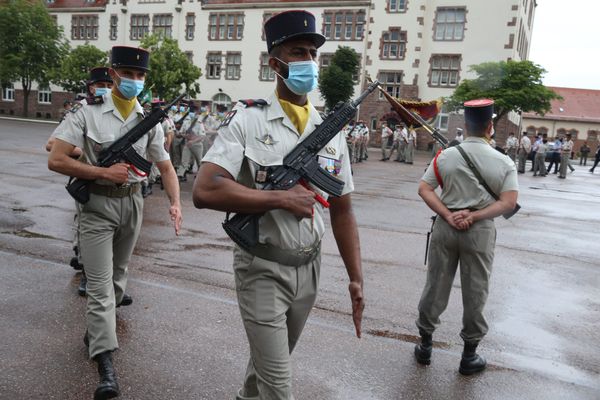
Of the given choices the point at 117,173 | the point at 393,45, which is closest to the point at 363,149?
the point at 393,45

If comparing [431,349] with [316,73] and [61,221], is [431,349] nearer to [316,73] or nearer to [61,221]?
[316,73]

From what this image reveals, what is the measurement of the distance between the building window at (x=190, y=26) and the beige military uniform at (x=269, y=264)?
171ft

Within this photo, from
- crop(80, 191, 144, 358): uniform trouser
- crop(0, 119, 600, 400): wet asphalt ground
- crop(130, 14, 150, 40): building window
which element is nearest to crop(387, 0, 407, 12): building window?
crop(130, 14, 150, 40): building window

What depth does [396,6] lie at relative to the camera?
43.5m

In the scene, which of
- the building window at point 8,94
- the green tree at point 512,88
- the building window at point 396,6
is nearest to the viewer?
the green tree at point 512,88

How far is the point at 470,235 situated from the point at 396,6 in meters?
43.1

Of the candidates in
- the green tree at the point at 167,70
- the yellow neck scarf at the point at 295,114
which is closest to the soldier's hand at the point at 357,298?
the yellow neck scarf at the point at 295,114

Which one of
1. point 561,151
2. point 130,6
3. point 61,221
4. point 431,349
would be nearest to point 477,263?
point 431,349

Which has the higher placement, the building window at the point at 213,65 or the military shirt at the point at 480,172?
the building window at the point at 213,65

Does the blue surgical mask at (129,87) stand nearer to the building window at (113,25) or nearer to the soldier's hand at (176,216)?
the soldier's hand at (176,216)

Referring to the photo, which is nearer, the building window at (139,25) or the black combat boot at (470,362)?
the black combat boot at (470,362)

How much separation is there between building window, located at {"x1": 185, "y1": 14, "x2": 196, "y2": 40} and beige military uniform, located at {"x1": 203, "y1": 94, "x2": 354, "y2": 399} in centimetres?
5216

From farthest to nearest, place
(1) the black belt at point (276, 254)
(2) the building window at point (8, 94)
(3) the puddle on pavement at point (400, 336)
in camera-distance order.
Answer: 1. (2) the building window at point (8, 94)
2. (3) the puddle on pavement at point (400, 336)
3. (1) the black belt at point (276, 254)

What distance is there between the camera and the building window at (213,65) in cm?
5016
